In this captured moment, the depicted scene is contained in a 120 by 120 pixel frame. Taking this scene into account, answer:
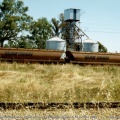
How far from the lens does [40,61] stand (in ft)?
81.6

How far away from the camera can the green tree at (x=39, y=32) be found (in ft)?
201

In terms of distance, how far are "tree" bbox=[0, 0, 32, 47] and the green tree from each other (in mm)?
2074

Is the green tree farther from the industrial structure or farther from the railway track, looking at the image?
the railway track

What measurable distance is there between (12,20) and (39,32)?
8.39 meters

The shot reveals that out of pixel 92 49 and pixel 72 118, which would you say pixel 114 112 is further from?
pixel 92 49

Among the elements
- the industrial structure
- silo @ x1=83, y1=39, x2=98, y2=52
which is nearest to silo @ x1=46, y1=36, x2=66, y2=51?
silo @ x1=83, y1=39, x2=98, y2=52

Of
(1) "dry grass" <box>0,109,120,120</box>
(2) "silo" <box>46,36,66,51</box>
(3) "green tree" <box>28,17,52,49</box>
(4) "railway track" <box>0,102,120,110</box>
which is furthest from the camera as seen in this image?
(3) "green tree" <box>28,17,52,49</box>

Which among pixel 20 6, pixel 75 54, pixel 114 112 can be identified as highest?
pixel 20 6

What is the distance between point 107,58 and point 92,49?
13.5 m

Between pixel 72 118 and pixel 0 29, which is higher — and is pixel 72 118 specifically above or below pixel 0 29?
below

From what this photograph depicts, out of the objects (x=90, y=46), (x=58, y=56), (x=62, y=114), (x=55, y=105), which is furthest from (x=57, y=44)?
(x=62, y=114)

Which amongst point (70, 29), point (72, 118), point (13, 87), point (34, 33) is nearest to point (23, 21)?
point (34, 33)

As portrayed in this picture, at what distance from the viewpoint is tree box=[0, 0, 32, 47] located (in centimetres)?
5622

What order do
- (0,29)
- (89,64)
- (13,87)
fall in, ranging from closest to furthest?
1. (13,87)
2. (89,64)
3. (0,29)
